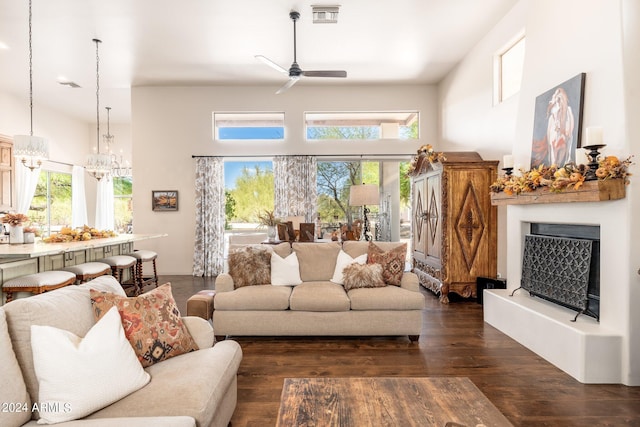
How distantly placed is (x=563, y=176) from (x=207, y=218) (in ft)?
19.3

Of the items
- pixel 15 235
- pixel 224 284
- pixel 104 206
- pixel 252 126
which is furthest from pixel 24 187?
pixel 224 284

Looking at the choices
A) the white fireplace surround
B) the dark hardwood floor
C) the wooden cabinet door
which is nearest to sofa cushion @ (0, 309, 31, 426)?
the dark hardwood floor

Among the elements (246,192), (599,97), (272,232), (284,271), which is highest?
(599,97)

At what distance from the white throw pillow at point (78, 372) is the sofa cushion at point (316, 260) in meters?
2.55

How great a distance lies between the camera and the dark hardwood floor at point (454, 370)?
235 cm

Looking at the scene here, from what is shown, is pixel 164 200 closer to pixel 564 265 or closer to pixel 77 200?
pixel 77 200

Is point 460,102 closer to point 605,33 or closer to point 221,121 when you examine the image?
point 605,33

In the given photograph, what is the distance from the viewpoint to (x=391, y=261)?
156 inches

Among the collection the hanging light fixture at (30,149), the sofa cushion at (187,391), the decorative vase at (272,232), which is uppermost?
the hanging light fixture at (30,149)

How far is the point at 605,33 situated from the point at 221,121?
615 cm

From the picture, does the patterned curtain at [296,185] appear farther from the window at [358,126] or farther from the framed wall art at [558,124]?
the framed wall art at [558,124]

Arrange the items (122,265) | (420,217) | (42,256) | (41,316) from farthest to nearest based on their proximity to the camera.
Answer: (420,217), (122,265), (42,256), (41,316)

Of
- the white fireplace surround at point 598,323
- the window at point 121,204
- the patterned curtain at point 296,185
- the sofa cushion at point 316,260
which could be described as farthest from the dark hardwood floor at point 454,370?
the window at point 121,204

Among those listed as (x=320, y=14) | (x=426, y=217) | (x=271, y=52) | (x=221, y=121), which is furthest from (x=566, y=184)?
(x=221, y=121)
